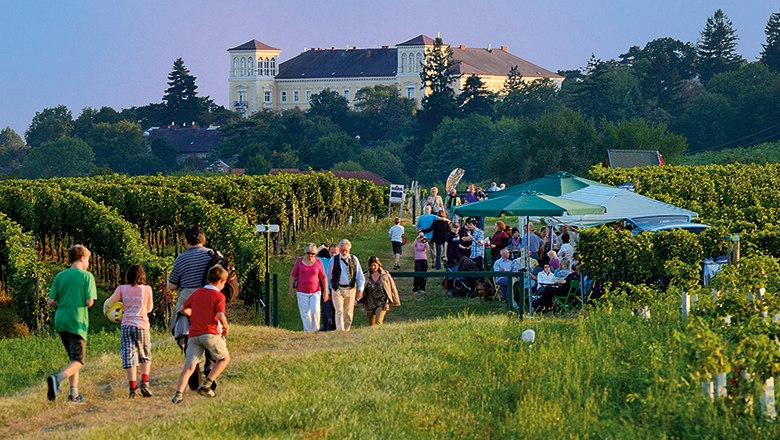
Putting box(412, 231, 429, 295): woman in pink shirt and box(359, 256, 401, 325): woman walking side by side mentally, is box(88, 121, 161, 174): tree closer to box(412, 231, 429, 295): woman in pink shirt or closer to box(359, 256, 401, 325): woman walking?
box(412, 231, 429, 295): woman in pink shirt

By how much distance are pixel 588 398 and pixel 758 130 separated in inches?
4350

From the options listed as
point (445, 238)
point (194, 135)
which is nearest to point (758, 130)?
point (194, 135)

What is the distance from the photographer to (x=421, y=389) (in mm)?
14500

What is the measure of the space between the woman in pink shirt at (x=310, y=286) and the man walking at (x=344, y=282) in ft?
1.09

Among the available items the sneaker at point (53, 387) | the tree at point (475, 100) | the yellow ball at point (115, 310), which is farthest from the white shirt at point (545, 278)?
the tree at point (475, 100)

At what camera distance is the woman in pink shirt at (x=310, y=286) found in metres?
19.9

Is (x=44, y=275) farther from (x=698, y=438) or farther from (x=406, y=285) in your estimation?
(x=698, y=438)

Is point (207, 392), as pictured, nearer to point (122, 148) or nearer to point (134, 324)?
point (134, 324)

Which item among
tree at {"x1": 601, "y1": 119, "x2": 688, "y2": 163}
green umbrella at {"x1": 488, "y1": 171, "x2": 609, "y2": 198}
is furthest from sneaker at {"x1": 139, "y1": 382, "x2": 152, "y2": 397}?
tree at {"x1": 601, "y1": 119, "x2": 688, "y2": 163}

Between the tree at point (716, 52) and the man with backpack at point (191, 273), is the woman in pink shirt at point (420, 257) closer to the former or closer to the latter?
the man with backpack at point (191, 273)

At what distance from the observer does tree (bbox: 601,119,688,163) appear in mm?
97562

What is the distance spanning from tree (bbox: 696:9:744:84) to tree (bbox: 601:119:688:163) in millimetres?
56222

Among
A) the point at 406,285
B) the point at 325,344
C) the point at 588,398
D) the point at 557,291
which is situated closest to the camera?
the point at 588,398

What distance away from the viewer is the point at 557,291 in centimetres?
2270
